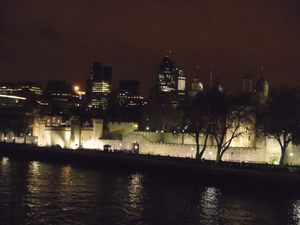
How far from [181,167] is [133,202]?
1917 cm

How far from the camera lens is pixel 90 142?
282 ft

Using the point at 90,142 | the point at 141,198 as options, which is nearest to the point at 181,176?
the point at 141,198

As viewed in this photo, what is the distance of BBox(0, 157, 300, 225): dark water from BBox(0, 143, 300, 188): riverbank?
2.54 meters

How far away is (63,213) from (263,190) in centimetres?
1808

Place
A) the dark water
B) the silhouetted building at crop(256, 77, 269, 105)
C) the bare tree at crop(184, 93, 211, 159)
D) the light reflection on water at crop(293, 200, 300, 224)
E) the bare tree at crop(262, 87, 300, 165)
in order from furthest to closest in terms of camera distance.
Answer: the silhouetted building at crop(256, 77, 269, 105)
the bare tree at crop(184, 93, 211, 159)
the bare tree at crop(262, 87, 300, 165)
the light reflection on water at crop(293, 200, 300, 224)
the dark water

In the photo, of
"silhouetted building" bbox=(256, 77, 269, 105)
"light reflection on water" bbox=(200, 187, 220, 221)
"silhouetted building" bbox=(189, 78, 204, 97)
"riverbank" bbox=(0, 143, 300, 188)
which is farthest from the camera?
"silhouetted building" bbox=(189, 78, 204, 97)

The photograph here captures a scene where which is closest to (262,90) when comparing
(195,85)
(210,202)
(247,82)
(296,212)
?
(247,82)

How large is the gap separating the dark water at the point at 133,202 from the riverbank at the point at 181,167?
2542 mm

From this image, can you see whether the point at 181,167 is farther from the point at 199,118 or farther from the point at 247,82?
the point at 247,82

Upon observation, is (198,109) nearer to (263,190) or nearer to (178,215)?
(263,190)

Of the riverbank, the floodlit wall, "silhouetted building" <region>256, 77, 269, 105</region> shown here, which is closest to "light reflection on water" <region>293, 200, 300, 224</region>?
the riverbank

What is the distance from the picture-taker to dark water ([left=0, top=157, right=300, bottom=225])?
34.2 meters

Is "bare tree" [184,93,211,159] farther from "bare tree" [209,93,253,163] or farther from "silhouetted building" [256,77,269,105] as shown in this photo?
"silhouetted building" [256,77,269,105]

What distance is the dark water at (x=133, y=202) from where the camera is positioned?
34.2 metres
